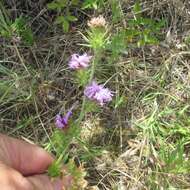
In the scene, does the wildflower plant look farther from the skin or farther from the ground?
the ground

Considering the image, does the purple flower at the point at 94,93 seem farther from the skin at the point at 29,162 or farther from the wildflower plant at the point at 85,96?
the skin at the point at 29,162

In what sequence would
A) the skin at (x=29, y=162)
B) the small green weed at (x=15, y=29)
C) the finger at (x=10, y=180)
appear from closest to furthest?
the finger at (x=10, y=180)
the skin at (x=29, y=162)
the small green weed at (x=15, y=29)

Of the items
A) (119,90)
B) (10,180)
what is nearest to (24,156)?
(10,180)

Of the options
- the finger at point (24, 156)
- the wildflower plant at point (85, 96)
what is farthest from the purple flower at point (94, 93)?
the finger at point (24, 156)

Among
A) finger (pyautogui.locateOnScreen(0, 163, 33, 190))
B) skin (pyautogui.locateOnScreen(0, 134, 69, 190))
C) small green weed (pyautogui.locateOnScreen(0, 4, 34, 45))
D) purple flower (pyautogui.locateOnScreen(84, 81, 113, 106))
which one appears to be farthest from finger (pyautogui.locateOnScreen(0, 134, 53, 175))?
Result: small green weed (pyautogui.locateOnScreen(0, 4, 34, 45))

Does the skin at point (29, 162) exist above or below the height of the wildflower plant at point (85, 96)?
below

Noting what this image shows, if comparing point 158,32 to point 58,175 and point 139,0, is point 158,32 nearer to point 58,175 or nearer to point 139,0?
point 139,0

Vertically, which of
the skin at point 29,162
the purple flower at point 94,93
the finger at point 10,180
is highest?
the purple flower at point 94,93

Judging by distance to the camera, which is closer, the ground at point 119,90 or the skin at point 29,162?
the skin at point 29,162
